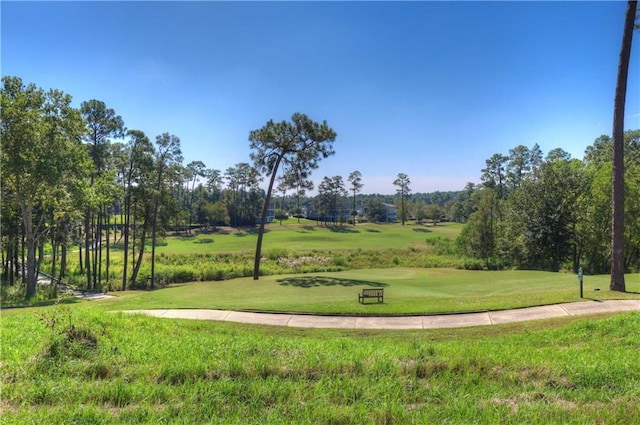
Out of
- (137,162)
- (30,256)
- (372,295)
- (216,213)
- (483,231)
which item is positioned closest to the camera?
(372,295)

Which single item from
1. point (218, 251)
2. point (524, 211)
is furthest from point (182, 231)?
point (524, 211)

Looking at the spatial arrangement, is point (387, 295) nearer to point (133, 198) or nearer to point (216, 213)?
point (133, 198)

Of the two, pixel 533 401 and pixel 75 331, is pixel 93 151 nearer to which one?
pixel 75 331

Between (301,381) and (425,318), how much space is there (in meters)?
8.10

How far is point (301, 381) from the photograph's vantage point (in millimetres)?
5121

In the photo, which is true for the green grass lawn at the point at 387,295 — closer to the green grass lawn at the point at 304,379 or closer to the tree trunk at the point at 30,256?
the tree trunk at the point at 30,256

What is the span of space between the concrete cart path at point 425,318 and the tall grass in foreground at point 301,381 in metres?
4.07

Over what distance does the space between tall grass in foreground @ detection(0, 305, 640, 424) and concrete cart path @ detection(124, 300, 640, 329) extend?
4.07 meters

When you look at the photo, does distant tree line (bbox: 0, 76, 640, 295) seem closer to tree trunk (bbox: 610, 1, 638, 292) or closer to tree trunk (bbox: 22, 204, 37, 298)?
tree trunk (bbox: 22, 204, 37, 298)

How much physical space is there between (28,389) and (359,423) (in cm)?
411

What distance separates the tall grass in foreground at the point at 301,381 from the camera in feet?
13.8

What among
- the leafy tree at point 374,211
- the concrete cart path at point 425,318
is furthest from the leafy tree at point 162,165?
the leafy tree at point 374,211

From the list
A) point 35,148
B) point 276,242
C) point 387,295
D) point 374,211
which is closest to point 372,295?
point 387,295

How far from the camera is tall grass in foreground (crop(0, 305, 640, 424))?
4199 millimetres
